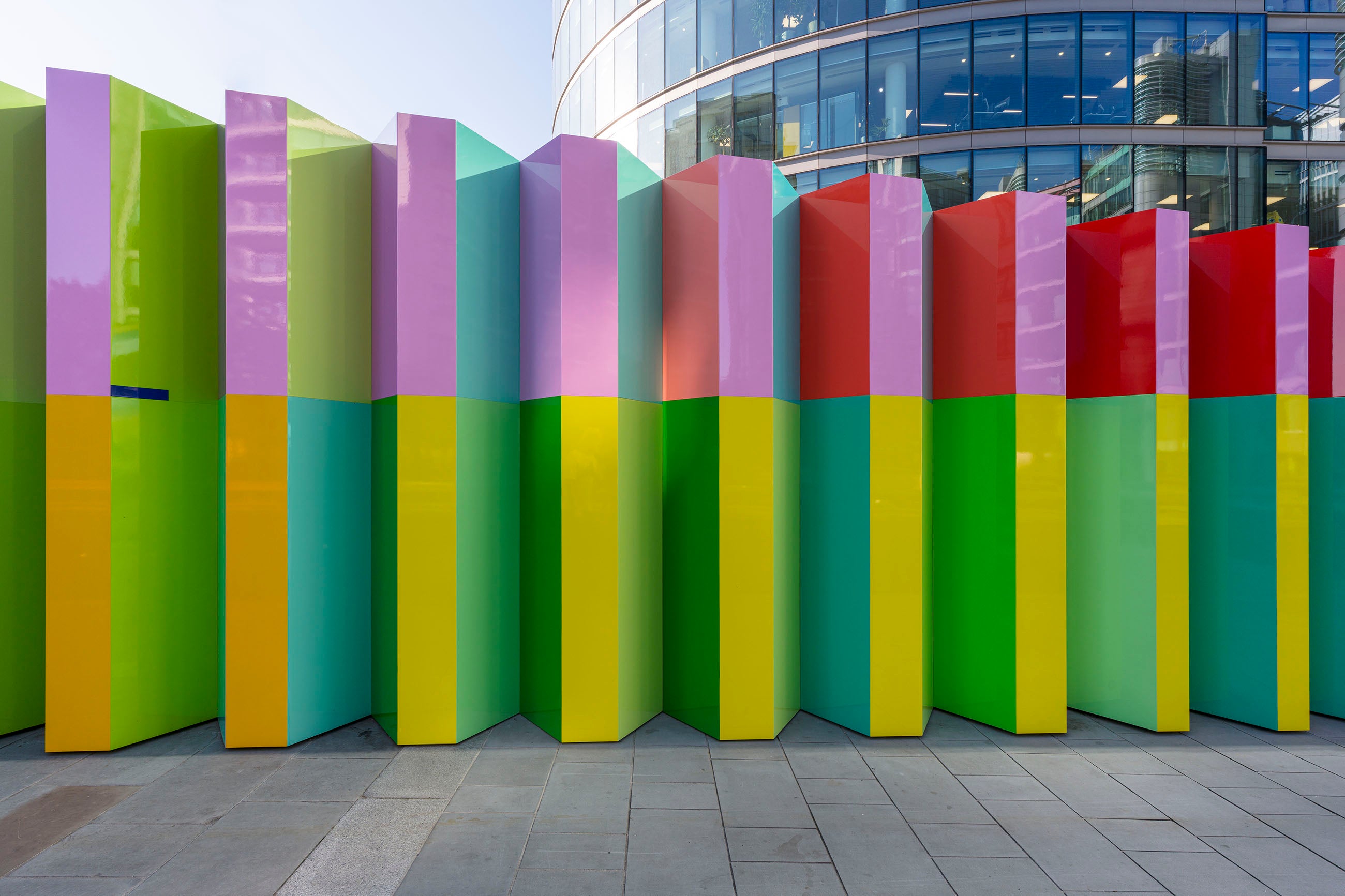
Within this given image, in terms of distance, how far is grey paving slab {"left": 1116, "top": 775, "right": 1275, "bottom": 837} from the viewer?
556cm

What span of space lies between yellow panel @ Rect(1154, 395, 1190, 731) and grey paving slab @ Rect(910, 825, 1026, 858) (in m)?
3.53

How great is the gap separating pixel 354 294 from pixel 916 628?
7.26 m

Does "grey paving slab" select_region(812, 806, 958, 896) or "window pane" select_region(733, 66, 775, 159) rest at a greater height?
"window pane" select_region(733, 66, 775, 159)

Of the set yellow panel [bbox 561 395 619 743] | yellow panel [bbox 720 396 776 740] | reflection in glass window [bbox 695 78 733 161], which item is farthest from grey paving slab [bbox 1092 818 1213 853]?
reflection in glass window [bbox 695 78 733 161]

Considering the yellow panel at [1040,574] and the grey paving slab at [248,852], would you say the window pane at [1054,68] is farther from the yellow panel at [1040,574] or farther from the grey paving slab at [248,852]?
the grey paving slab at [248,852]

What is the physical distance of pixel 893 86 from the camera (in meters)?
18.4

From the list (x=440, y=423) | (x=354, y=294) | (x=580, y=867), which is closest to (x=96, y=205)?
(x=354, y=294)

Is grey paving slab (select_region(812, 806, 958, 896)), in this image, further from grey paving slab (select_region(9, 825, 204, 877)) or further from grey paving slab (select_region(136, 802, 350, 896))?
grey paving slab (select_region(9, 825, 204, 877))

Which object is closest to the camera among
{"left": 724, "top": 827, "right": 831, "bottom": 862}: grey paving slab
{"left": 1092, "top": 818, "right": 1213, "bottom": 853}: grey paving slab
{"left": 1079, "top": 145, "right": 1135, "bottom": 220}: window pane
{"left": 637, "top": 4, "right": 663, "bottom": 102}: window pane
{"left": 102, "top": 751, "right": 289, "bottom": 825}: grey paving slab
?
{"left": 724, "top": 827, "right": 831, "bottom": 862}: grey paving slab

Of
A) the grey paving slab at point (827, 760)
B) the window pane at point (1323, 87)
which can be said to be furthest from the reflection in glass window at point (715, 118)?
the grey paving slab at point (827, 760)

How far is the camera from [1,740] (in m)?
7.16

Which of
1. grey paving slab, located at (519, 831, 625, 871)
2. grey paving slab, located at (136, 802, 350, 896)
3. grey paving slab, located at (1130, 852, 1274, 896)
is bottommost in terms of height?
grey paving slab, located at (1130, 852, 1274, 896)

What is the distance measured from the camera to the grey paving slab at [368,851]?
468cm

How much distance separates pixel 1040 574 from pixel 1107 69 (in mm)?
16766
